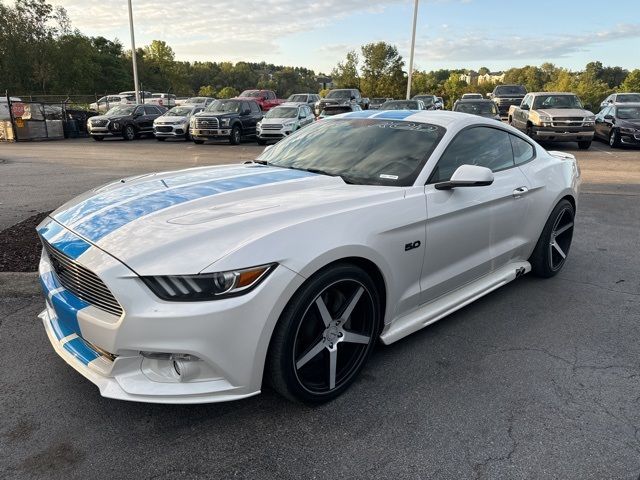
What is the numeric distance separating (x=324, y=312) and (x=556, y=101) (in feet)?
57.1

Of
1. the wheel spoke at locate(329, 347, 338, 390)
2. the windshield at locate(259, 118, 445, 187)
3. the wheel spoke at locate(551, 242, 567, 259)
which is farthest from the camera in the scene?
the wheel spoke at locate(551, 242, 567, 259)

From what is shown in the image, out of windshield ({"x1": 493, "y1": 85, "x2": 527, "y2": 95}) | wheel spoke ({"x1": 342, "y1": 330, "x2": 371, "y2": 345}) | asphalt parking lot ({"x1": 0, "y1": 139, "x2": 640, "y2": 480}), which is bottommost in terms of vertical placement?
asphalt parking lot ({"x1": 0, "y1": 139, "x2": 640, "y2": 480})

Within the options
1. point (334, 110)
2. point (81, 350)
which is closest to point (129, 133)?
point (334, 110)

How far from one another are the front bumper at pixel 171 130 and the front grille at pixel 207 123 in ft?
6.65

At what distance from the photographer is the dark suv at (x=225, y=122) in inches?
756

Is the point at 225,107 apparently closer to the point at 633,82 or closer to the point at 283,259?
the point at 283,259

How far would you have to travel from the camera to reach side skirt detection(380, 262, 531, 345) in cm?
310

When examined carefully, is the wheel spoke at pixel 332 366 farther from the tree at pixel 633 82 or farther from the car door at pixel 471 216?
the tree at pixel 633 82

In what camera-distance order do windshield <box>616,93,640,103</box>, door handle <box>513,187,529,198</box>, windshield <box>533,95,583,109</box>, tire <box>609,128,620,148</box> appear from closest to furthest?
door handle <box>513,187,529,198</box>, tire <box>609,128,620,148</box>, windshield <box>533,95,583,109</box>, windshield <box>616,93,640,103</box>

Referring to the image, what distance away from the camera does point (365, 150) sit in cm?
366

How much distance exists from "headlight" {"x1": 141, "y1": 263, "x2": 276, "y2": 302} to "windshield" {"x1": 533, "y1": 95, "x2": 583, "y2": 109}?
17.3 meters

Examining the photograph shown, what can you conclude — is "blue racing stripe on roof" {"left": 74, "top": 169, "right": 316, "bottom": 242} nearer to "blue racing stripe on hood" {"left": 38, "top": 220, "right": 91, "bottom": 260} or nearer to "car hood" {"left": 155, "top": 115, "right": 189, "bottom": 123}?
"blue racing stripe on hood" {"left": 38, "top": 220, "right": 91, "bottom": 260}

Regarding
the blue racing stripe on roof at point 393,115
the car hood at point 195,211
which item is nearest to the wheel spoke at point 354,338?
the car hood at point 195,211

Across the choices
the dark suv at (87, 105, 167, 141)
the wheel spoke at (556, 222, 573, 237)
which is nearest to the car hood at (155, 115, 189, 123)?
the dark suv at (87, 105, 167, 141)
